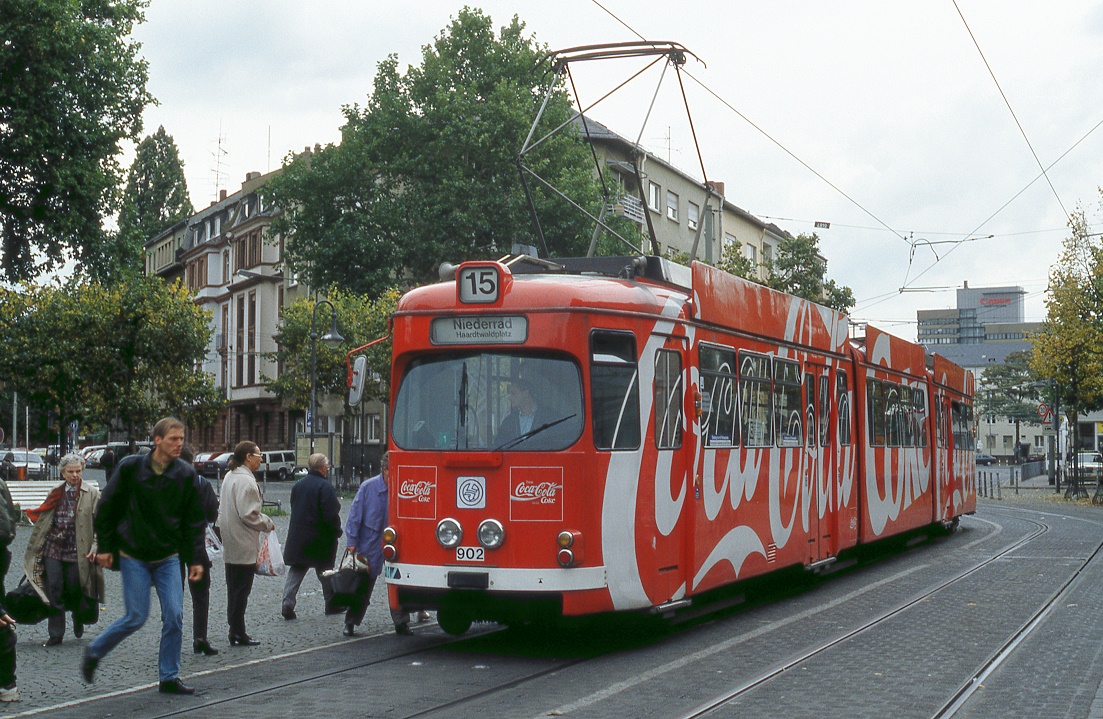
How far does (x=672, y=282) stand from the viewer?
36.3ft

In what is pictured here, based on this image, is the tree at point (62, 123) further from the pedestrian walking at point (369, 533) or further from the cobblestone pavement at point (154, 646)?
the pedestrian walking at point (369, 533)

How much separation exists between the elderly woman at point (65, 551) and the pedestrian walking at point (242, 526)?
1068 mm

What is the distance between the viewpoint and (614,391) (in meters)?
9.99

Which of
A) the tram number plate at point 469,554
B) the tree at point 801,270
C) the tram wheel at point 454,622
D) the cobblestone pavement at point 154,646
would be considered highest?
the tree at point 801,270

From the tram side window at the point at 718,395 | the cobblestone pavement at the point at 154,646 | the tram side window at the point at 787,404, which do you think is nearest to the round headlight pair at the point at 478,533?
the cobblestone pavement at the point at 154,646

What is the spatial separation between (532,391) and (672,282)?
1873 mm

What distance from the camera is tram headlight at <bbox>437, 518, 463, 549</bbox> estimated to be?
976cm

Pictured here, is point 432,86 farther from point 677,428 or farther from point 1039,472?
point 1039,472

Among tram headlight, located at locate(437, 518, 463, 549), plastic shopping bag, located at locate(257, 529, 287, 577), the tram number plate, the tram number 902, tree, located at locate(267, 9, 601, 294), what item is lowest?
plastic shopping bag, located at locate(257, 529, 287, 577)

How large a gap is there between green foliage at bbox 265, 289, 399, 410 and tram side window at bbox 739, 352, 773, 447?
102 feet

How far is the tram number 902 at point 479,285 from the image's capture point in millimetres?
10094

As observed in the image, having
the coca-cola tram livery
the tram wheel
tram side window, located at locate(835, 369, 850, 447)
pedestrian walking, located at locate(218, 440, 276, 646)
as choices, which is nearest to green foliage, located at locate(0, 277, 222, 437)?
tram side window, located at locate(835, 369, 850, 447)

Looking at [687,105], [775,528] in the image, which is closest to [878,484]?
[775,528]

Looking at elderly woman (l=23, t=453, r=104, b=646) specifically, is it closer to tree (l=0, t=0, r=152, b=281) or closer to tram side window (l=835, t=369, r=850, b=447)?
tram side window (l=835, t=369, r=850, b=447)
